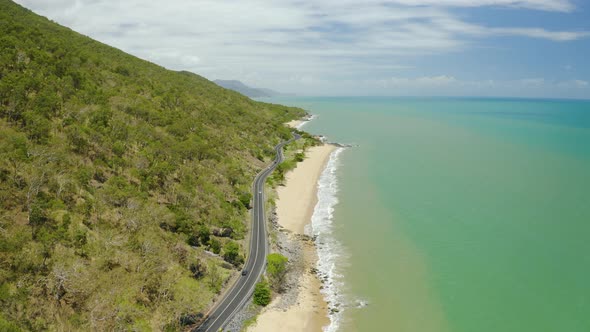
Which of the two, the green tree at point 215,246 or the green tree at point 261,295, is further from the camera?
the green tree at point 215,246

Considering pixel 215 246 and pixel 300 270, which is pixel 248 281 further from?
pixel 300 270

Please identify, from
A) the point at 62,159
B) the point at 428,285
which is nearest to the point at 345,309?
the point at 428,285

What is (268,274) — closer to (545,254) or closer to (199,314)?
(199,314)

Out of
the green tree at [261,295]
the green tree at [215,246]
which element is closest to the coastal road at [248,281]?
the green tree at [261,295]

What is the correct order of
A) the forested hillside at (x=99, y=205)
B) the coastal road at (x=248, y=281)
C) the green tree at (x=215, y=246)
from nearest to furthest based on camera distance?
the forested hillside at (x=99, y=205) → the coastal road at (x=248, y=281) → the green tree at (x=215, y=246)

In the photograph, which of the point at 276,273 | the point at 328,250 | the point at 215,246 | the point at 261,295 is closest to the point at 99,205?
the point at 215,246

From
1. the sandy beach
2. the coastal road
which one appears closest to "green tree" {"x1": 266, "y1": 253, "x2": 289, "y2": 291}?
the sandy beach

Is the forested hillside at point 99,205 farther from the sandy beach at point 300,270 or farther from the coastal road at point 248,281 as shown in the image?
the sandy beach at point 300,270
